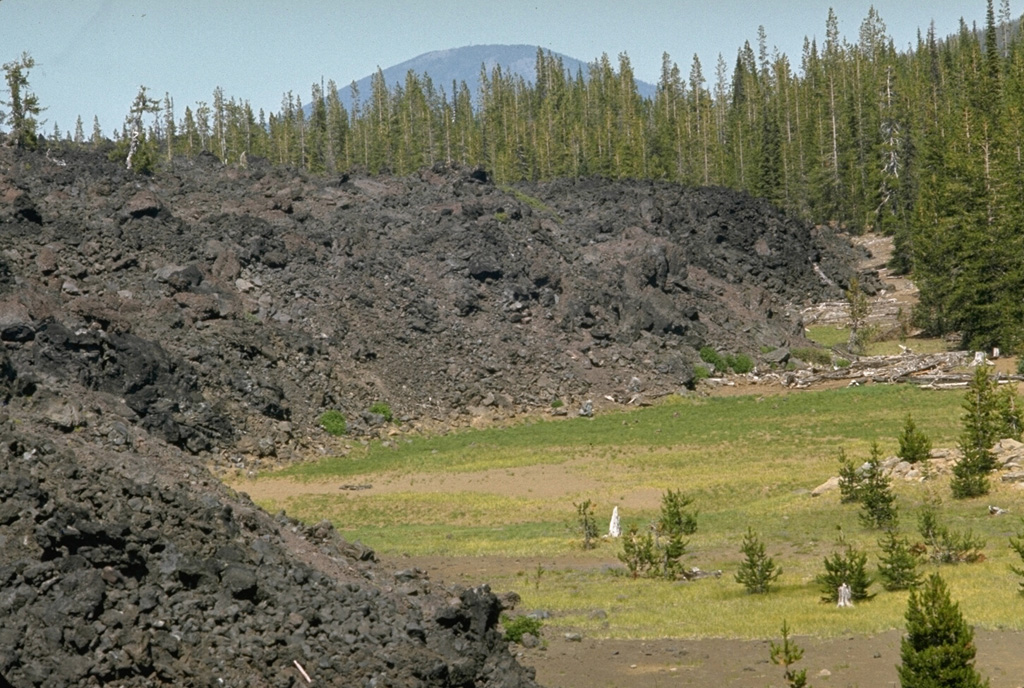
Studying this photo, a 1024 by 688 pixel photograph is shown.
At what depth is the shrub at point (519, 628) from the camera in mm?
21125

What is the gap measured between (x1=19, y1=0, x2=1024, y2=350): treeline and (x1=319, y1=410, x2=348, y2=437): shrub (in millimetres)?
32256

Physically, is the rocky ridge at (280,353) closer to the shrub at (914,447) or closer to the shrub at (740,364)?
the shrub at (740,364)

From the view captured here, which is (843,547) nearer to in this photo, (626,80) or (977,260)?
(977,260)

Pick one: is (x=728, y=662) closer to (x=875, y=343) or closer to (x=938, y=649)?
(x=938, y=649)

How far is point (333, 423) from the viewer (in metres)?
47.7

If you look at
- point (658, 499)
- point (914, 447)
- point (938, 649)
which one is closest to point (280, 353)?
point (658, 499)

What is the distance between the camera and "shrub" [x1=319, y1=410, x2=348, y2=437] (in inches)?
1866

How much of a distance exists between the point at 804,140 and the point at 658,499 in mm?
78375

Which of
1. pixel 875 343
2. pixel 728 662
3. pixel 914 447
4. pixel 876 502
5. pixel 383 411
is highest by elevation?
pixel 875 343


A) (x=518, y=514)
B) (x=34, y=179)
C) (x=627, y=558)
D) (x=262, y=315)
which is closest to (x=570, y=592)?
(x=627, y=558)

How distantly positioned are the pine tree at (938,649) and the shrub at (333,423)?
35000 mm

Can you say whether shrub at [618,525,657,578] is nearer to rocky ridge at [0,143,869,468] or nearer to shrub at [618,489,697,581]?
shrub at [618,489,697,581]

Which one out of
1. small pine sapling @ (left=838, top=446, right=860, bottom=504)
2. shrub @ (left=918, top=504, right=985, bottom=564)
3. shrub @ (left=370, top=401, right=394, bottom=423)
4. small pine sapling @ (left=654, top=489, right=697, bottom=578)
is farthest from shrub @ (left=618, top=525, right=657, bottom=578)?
shrub @ (left=370, top=401, right=394, bottom=423)

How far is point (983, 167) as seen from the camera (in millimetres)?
67000
